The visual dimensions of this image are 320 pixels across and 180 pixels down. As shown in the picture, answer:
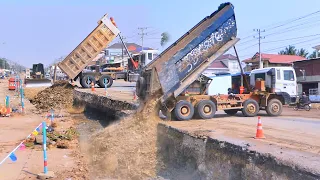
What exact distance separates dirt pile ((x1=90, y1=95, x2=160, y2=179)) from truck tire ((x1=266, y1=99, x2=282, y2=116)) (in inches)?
209

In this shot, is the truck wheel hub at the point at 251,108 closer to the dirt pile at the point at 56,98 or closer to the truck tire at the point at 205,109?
the truck tire at the point at 205,109

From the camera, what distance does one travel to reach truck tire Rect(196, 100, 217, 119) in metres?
13.6

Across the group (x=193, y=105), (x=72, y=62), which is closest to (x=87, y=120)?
(x=72, y=62)

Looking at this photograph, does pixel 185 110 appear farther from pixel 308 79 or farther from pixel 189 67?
pixel 308 79

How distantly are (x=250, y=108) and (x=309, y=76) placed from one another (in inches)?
971

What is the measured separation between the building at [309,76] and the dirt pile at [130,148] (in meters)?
26.8

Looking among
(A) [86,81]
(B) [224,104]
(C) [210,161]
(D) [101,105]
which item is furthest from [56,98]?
(C) [210,161]

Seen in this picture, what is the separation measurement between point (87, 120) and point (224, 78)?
40.5ft

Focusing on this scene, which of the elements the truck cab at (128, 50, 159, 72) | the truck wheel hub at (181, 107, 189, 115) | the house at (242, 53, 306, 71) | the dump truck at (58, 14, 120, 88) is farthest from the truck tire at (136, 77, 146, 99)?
the house at (242, 53, 306, 71)

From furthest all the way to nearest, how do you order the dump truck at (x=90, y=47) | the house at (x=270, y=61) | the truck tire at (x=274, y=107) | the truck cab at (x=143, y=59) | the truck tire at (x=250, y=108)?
1. the house at (x=270, y=61)
2. the truck cab at (x=143, y=59)
3. the dump truck at (x=90, y=47)
4. the truck tire at (x=274, y=107)
5. the truck tire at (x=250, y=108)

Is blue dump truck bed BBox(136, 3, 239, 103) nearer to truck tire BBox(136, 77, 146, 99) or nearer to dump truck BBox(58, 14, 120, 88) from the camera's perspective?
truck tire BBox(136, 77, 146, 99)

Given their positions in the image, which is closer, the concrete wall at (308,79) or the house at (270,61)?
the concrete wall at (308,79)

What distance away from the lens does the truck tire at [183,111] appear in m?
13.0

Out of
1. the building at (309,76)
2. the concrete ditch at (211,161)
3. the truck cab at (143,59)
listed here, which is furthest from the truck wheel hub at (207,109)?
the building at (309,76)
